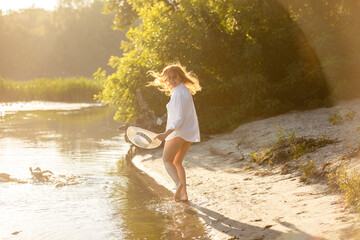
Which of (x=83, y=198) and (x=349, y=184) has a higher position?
(x=349, y=184)

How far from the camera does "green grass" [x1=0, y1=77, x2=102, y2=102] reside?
3556cm

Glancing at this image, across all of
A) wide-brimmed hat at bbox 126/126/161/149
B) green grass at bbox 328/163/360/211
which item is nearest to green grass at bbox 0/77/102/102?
wide-brimmed hat at bbox 126/126/161/149

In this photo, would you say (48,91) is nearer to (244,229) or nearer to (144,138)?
(144,138)

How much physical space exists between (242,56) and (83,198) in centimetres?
731

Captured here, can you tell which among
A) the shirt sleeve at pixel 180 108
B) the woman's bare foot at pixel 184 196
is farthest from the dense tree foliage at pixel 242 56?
the shirt sleeve at pixel 180 108

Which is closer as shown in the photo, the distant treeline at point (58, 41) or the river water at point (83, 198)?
the river water at point (83, 198)

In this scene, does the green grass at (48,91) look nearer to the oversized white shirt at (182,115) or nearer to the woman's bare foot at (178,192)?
the woman's bare foot at (178,192)

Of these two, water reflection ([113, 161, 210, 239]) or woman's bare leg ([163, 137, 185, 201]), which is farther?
woman's bare leg ([163, 137, 185, 201])

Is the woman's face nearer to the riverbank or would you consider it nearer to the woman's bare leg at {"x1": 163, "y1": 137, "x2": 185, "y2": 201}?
the woman's bare leg at {"x1": 163, "y1": 137, "x2": 185, "y2": 201}

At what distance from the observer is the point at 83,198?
8.43 m

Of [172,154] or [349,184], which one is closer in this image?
[349,184]

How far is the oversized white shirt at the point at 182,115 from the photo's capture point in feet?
23.9

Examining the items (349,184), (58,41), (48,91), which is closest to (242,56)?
(349,184)

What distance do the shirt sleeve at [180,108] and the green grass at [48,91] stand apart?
1169 inches
